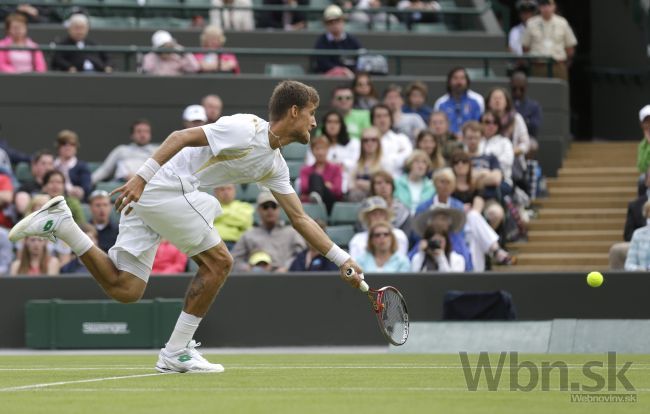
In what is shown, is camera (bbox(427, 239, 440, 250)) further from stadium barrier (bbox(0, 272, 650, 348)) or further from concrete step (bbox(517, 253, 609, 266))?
concrete step (bbox(517, 253, 609, 266))

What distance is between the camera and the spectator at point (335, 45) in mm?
17781

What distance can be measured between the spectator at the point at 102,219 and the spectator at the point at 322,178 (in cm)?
214

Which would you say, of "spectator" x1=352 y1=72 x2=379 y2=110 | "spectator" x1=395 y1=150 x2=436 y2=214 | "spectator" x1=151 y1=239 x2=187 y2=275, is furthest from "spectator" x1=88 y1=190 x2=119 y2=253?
"spectator" x1=352 y1=72 x2=379 y2=110

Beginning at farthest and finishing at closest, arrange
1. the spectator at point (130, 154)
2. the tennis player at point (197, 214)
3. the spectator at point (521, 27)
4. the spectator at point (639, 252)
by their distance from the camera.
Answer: the spectator at point (521, 27)
the spectator at point (130, 154)
the spectator at point (639, 252)
the tennis player at point (197, 214)

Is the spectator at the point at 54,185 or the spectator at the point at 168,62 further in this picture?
the spectator at the point at 168,62

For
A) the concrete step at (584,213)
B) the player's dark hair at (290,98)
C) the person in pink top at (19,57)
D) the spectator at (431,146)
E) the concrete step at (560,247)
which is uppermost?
the player's dark hair at (290,98)

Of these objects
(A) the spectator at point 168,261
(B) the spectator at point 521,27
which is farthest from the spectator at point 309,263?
(B) the spectator at point 521,27

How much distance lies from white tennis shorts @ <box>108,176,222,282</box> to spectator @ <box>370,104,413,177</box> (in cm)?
676

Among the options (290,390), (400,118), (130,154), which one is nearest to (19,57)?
(130,154)

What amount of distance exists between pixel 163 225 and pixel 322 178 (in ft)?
21.8

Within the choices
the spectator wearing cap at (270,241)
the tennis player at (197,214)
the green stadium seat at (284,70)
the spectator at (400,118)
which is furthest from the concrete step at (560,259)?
the tennis player at (197,214)

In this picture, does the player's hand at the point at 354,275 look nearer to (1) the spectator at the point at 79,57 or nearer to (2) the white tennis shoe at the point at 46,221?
(2) the white tennis shoe at the point at 46,221

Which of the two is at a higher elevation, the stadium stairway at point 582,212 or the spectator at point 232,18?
Result: the spectator at point 232,18

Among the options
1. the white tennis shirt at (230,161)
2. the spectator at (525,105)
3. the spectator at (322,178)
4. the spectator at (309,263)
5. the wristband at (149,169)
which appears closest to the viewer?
the wristband at (149,169)
